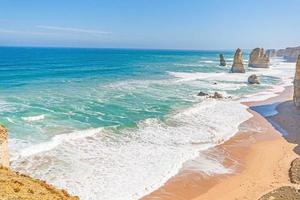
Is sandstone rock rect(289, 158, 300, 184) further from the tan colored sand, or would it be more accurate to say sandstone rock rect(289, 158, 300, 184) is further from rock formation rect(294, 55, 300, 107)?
rock formation rect(294, 55, 300, 107)

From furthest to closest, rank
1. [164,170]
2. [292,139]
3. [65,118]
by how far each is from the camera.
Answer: [65,118] → [292,139] → [164,170]

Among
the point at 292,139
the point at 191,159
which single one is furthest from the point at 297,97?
the point at 191,159

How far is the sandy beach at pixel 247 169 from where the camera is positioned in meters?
17.4

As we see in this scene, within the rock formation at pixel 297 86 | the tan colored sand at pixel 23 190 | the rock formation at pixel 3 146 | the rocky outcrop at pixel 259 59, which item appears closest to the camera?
the tan colored sand at pixel 23 190

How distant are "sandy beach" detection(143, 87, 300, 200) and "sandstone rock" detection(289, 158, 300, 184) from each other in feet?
1.01

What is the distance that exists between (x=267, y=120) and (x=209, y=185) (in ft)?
57.4

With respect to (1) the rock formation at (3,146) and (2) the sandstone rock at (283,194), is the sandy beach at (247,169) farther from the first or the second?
(1) the rock formation at (3,146)

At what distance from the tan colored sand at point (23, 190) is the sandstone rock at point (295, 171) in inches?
558

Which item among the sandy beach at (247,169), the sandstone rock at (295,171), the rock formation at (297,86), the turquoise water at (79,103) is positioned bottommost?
the sandy beach at (247,169)

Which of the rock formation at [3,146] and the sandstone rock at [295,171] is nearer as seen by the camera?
the rock formation at [3,146]

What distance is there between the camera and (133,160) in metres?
21.2

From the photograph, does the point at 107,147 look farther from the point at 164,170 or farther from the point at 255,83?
the point at 255,83

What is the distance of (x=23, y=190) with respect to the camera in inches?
316

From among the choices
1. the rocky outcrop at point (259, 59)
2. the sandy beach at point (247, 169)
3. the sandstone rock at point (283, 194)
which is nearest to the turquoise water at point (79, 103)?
the sandy beach at point (247, 169)
